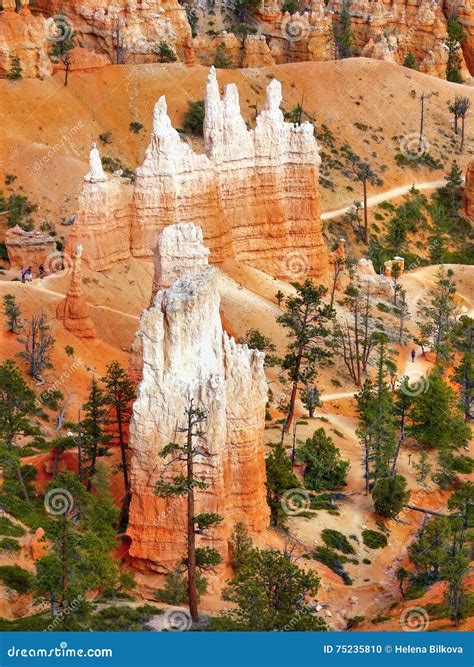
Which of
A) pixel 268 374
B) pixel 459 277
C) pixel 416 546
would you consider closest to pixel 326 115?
pixel 459 277

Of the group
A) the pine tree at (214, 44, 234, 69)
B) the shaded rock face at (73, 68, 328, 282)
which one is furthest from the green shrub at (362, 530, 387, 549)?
the pine tree at (214, 44, 234, 69)

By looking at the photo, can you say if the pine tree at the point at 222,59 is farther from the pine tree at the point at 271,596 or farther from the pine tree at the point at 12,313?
the pine tree at the point at 271,596

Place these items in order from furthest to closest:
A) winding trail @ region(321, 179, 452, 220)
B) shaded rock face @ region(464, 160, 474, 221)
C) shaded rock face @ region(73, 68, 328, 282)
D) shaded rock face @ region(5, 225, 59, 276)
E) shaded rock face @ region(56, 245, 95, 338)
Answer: shaded rock face @ region(464, 160, 474, 221)
winding trail @ region(321, 179, 452, 220)
shaded rock face @ region(5, 225, 59, 276)
shaded rock face @ region(73, 68, 328, 282)
shaded rock face @ region(56, 245, 95, 338)

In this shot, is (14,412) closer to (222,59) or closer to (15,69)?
(15,69)

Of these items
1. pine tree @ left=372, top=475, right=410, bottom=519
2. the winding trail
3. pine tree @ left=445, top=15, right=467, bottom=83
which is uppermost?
pine tree @ left=445, top=15, right=467, bottom=83

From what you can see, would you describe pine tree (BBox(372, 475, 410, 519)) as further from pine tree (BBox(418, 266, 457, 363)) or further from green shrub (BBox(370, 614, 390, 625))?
pine tree (BBox(418, 266, 457, 363))

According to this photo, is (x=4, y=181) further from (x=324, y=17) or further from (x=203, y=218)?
(x=324, y=17)

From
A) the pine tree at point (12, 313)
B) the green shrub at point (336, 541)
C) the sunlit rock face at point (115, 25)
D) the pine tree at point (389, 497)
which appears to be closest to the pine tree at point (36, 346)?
the pine tree at point (12, 313)
